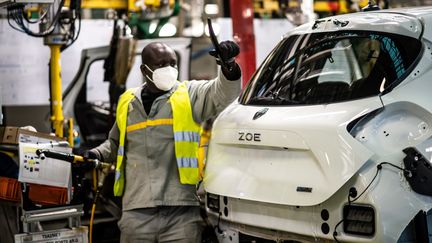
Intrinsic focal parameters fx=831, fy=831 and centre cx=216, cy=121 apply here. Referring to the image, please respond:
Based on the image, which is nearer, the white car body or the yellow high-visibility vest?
the white car body

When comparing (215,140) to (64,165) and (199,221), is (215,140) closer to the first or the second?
(199,221)

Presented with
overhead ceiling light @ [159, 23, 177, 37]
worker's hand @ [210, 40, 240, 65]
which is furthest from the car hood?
overhead ceiling light @ [159, 23, 177, 37]

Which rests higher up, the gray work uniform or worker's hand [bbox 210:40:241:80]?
worker's hand [bbox 210:40:241:80]

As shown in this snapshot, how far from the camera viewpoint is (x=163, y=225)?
5.89 m

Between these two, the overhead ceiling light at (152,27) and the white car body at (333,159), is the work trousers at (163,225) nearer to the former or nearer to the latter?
the white car body at (333,159)

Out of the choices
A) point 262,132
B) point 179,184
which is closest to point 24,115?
point 179,184

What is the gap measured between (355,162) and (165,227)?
170 cm

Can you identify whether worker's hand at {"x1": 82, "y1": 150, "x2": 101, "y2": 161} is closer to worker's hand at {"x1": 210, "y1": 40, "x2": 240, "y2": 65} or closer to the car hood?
the car hood

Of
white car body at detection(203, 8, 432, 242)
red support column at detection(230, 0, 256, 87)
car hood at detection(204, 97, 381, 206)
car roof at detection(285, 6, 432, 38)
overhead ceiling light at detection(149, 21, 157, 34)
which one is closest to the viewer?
white car body at detection(203, 8, 432, 242)

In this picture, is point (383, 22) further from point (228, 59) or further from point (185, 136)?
point (185, 136)

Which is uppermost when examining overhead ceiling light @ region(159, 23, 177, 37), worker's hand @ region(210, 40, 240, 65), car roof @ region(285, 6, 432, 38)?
car roof @ region(285, 6, 432, 38)

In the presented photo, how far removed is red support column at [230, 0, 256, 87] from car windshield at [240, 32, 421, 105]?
377 cm

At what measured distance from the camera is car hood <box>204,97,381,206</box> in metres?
4.87

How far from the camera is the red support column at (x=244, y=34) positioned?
32.3ft
